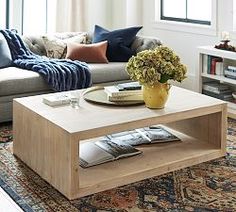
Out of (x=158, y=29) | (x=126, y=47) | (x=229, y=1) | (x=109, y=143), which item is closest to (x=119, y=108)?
(x=109, y=143)

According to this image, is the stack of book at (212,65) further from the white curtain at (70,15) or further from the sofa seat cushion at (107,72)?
the white curtain at (70,15)

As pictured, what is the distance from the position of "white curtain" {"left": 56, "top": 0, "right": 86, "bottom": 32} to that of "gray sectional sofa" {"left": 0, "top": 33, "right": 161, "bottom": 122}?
3.02 feet

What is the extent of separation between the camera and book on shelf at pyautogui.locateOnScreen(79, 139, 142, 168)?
316 centimetres

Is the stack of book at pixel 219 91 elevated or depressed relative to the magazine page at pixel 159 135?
elevated

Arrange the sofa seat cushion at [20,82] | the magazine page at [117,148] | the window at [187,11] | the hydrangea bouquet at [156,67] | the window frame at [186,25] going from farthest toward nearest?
the window at [187,11], the window frame at [186,25], the sofa seat cushion at [20,82], the magazine page at [117,148], the hydrangea bouquet at [156,67]

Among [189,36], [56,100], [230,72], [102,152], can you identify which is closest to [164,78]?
[102,152]

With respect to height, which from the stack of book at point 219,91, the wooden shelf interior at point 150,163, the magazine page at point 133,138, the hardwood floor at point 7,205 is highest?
the stack of book at point 219,91

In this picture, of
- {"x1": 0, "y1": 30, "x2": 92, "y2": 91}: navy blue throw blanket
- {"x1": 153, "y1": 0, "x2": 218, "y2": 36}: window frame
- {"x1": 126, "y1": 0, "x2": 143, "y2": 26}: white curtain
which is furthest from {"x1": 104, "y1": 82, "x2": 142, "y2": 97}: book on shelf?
{"x1": 126, "y1": 0, "x2": 143, "y2": 26}: white curtain

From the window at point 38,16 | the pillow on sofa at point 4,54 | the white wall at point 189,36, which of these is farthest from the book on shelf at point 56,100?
the window at point 38,16

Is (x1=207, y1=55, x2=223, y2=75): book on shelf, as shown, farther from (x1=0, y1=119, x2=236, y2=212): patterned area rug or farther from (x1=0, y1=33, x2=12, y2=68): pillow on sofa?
(x1=0, y1=33, x2=12, y2=68): pillow on sofa

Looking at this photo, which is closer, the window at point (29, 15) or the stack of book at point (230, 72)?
the stack of book at point (230, 72)

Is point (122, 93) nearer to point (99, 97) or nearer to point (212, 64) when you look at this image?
point (99, 97)

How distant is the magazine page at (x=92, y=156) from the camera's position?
3.13 m

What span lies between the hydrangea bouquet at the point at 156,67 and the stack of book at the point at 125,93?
198 mm
